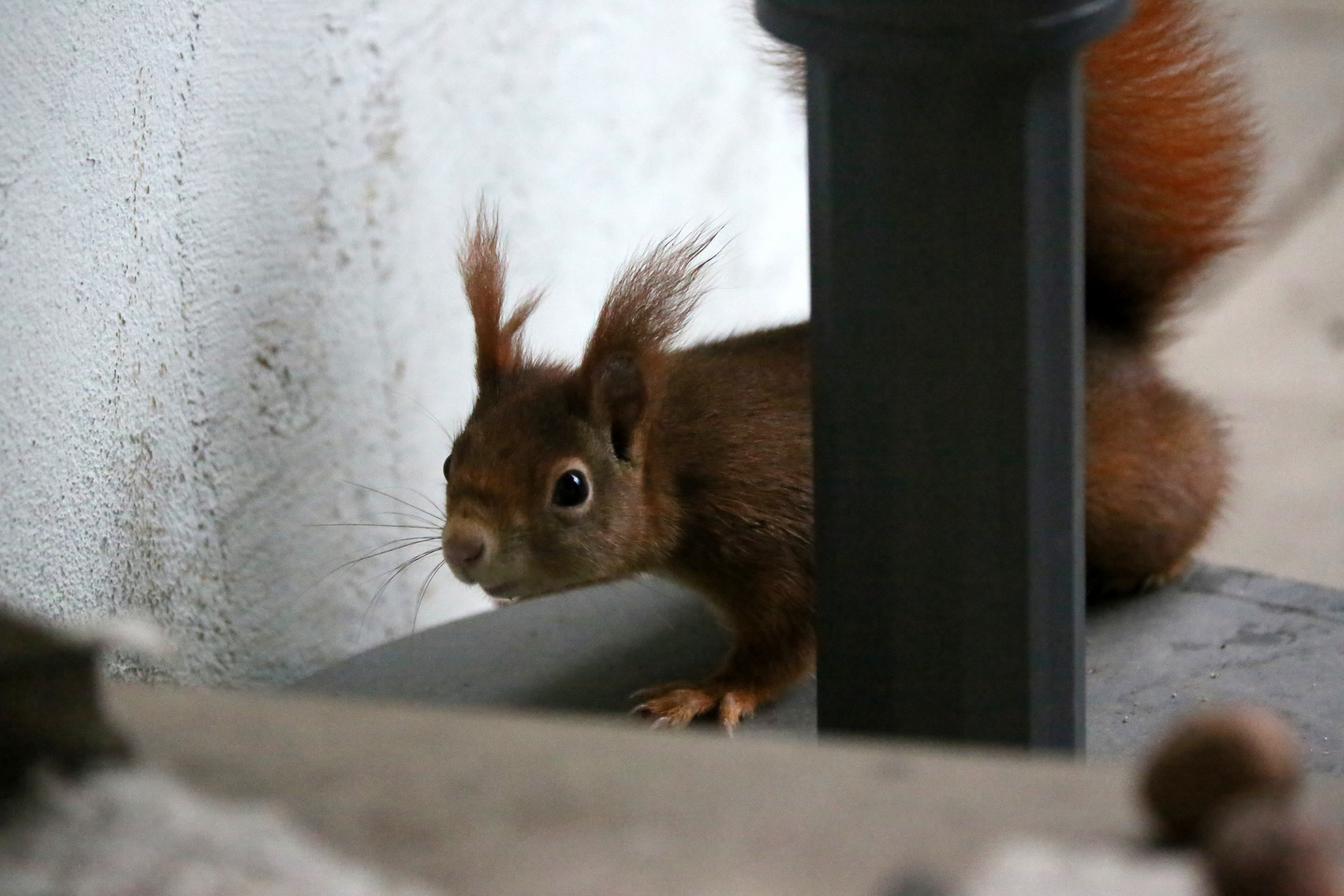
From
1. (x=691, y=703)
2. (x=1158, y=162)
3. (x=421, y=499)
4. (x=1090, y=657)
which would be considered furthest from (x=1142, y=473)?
(x=421, y=499)

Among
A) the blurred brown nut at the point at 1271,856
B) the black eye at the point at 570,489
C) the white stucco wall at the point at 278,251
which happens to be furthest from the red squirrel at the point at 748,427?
the blurred brown nut at the point at 1271,856

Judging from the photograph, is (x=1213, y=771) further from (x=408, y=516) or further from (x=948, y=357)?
(x=408, y=516)

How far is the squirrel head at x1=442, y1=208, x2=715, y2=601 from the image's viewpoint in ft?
4.72

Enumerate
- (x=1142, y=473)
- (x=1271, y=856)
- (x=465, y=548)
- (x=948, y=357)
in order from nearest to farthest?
(x=1271, y=856) < (x=948, y=357) < (x=465, y=548) < (x=1142, y=473)

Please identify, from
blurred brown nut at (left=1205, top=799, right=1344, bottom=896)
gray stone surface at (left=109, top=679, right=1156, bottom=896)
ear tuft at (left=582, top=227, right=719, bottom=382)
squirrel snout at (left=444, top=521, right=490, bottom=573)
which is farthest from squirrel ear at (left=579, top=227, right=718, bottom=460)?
blurred brown nut at (left=1205, top=799, right=1344, bottom=896)

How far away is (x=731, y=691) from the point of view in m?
1.54

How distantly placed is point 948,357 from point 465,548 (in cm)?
52

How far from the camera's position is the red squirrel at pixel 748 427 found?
1.45 meters

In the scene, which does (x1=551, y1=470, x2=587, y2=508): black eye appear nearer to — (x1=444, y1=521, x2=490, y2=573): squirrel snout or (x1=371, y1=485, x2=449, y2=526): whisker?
(x1=444, y1=521, x2=490, y2=573): squirrel snout

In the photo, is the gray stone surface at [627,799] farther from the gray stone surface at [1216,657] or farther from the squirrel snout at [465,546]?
the gray stone surface at [1216,657]

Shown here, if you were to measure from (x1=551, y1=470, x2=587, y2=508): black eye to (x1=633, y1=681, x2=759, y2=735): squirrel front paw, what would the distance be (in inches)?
7.3

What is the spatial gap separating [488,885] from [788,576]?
97 centimetres

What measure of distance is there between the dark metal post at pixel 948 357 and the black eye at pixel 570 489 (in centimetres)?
40

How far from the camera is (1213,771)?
608 millimetres
